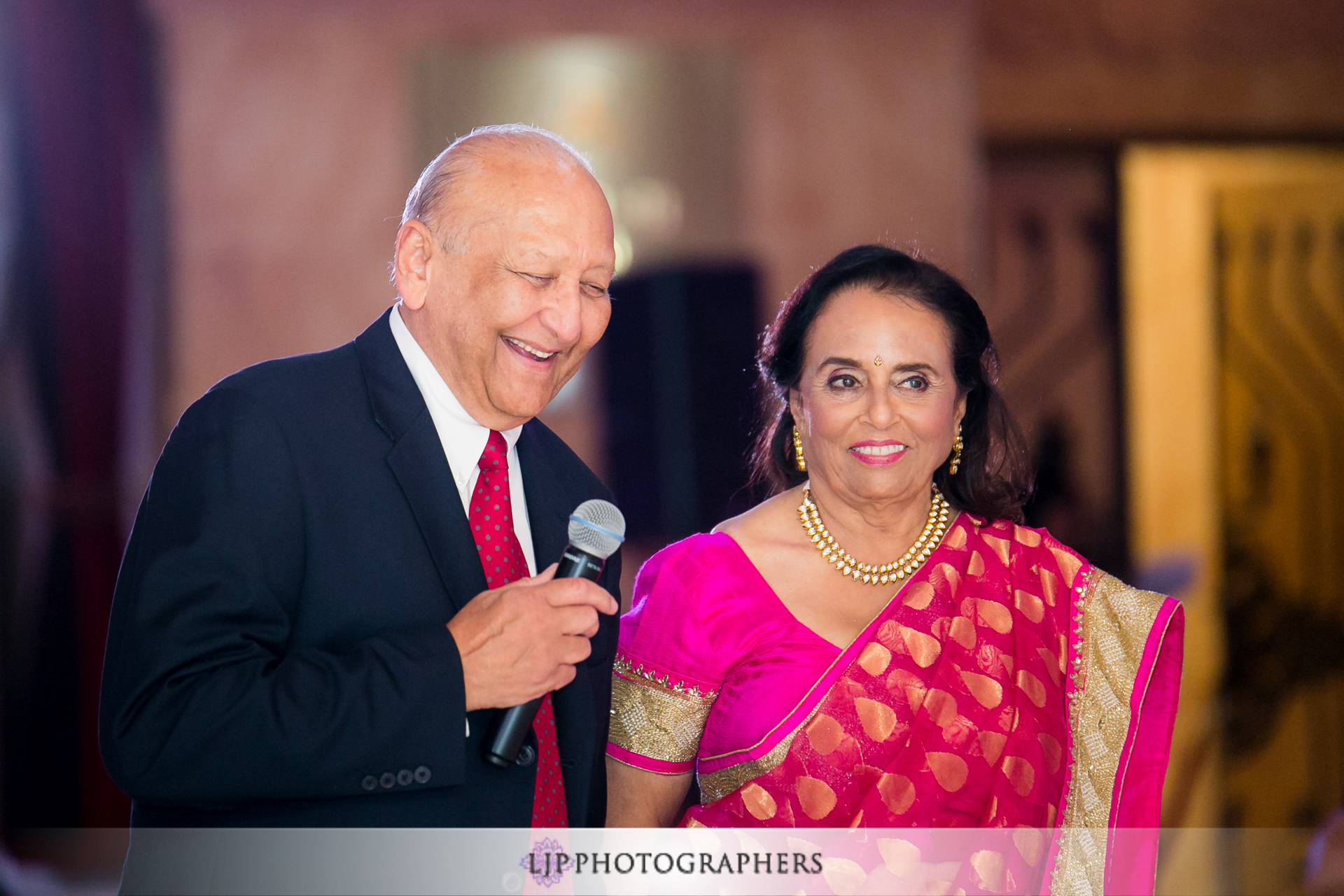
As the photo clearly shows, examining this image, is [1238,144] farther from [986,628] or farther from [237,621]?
[237,621]

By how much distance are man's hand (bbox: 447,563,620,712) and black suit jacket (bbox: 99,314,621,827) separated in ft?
0.09

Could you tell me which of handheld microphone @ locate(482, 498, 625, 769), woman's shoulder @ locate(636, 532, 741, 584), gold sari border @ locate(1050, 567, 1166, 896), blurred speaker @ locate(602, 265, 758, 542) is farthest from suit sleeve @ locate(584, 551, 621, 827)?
blurred speaker @ locate(602, 265, 758, 542)

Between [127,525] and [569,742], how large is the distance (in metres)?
2.93

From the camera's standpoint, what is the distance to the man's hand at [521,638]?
1.23 meters

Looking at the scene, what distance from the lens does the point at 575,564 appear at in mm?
1291

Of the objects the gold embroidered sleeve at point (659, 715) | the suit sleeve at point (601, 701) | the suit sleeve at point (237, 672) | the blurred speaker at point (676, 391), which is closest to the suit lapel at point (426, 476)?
the suit sleeve at point (237, 672)

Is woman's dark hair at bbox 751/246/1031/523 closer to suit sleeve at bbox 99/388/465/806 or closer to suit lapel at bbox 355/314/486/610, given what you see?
suit lapel at bbox 355/314/486/610

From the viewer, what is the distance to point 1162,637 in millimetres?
1733

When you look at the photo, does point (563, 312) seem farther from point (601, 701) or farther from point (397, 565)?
point (601, 701)

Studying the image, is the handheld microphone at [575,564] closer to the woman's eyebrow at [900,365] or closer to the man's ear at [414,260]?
the man's ear at [414,260]

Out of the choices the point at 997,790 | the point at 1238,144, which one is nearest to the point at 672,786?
the point at 997,790

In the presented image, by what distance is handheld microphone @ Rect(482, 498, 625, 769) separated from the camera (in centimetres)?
126

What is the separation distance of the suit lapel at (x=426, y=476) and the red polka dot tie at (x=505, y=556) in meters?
0.04

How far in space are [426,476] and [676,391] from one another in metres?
2.54
